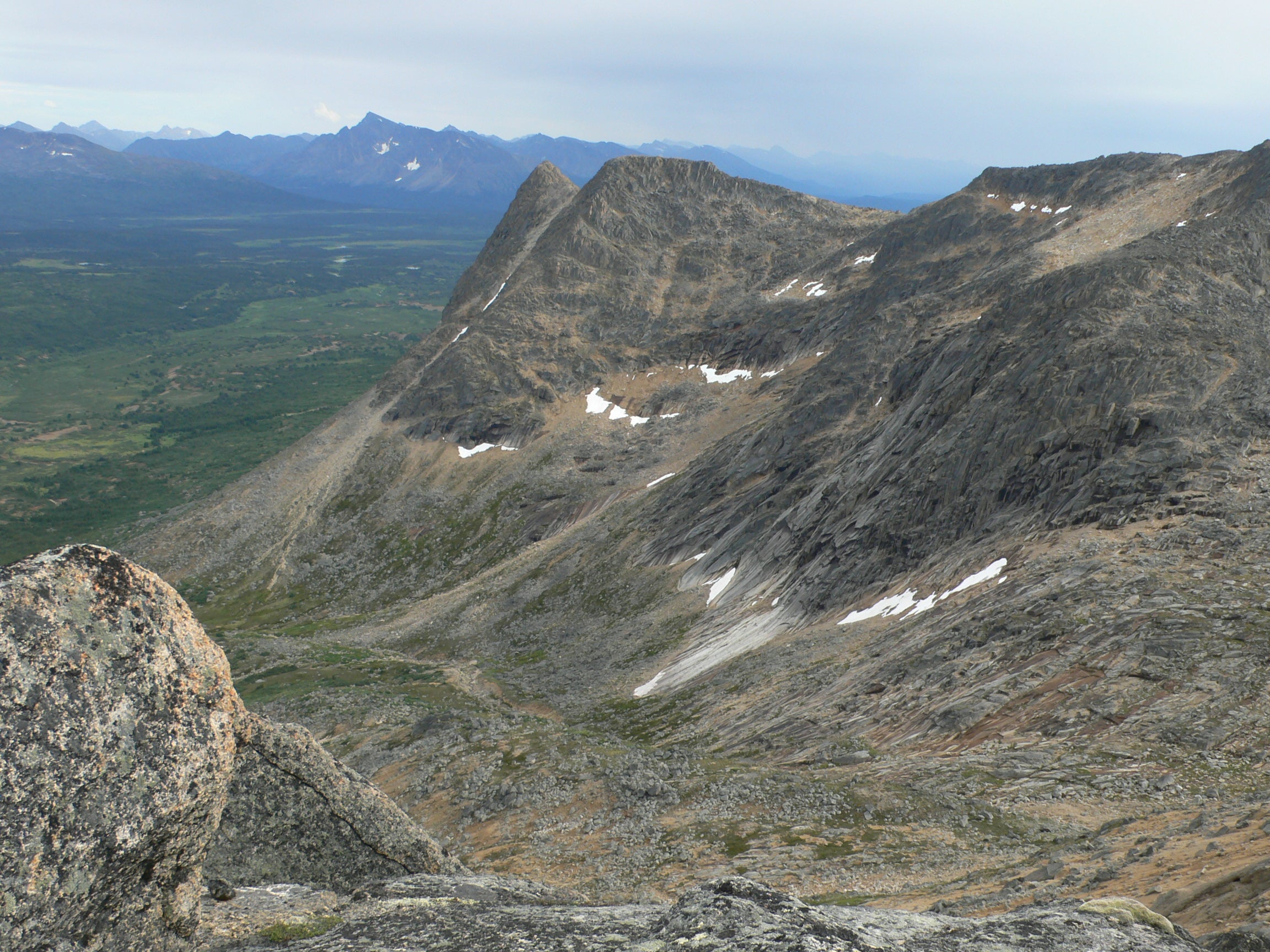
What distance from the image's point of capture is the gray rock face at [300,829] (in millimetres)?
15836

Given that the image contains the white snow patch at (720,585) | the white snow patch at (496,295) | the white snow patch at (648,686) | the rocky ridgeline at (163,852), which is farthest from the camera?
the white snow patch at (496,295)

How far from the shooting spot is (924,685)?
36250mm

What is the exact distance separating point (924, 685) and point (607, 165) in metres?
139

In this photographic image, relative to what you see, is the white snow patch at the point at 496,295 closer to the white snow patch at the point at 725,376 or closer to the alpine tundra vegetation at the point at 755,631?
the alpine tundra vegetation at the point at 755,631

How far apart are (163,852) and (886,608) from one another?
4466 centimetres

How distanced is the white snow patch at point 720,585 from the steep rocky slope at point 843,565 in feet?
1.03

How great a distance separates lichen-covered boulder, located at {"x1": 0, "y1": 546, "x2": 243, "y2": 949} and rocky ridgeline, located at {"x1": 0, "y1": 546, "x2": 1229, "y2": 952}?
0.8 inches

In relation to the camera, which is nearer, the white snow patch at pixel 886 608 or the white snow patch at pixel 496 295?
the white snow patch at pixel 886 608

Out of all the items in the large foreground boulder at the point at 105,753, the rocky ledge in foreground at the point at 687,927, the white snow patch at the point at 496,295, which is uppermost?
the white snow patch at the point at 496,295

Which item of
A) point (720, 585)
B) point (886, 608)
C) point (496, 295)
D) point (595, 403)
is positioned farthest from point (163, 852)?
point (496, 295)

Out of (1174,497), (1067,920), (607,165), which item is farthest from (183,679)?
(607,165)

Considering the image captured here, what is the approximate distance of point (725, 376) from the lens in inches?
4774

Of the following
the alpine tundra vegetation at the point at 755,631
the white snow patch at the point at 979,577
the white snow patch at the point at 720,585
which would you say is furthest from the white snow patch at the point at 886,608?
the white snow patch at the point at 720,585

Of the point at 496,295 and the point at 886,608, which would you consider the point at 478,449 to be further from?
the point at 886,608
